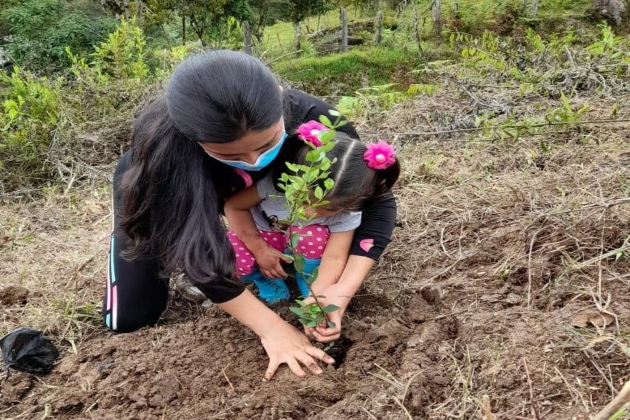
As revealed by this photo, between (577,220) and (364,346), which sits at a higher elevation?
(577,220)

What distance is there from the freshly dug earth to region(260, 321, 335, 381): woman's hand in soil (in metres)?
0.04

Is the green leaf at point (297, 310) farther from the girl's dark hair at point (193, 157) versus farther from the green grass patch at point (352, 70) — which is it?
the green grass patch at point (352, 70)

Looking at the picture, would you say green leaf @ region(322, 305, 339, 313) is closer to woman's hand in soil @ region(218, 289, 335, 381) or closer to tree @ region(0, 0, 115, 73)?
woman's hand in soil @ region(218, 289, 335, 381)

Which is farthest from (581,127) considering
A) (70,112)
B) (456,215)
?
(70,112)

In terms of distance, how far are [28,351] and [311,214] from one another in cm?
112

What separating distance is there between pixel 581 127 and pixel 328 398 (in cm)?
211

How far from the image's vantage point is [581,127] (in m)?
2.74

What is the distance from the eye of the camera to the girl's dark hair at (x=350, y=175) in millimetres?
1585

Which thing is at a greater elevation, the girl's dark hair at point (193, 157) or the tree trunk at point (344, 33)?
the girl's dark hair at point (193, 157)

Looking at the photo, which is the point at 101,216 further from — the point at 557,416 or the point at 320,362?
the point at 557,416

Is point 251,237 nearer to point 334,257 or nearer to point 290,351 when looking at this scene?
point 334,257

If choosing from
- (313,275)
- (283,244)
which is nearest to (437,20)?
(283,244)

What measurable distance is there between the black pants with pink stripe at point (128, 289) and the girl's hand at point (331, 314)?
2.20 feet

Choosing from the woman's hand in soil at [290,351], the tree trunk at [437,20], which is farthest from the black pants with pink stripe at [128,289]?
the tree trunk at [437,20]
